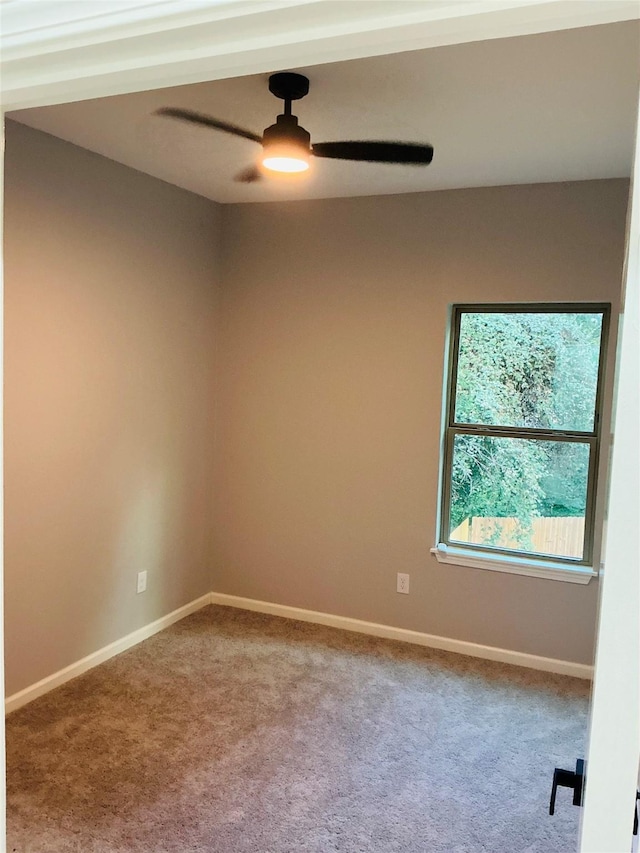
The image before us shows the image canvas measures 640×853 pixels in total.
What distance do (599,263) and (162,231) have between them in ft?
7.35

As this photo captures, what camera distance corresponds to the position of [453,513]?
3.79 metres

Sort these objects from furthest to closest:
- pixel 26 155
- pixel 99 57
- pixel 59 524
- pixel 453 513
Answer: pixel 453 513
pixel 59 524
pixel 26 155
pixel 99 57

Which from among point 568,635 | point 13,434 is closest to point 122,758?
point 13,434

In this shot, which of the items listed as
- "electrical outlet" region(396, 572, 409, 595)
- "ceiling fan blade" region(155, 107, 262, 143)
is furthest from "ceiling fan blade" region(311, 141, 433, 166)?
"electrical outlet" region(396, 572, 409, 595)

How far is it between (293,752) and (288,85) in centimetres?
244

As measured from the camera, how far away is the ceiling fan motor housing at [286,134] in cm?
217

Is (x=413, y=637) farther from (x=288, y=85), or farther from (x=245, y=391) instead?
(x=288, y=85)

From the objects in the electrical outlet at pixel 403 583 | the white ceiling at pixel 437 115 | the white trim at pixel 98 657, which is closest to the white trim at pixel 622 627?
the white ceiling at pixel 437 115

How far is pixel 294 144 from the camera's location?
2.18 m

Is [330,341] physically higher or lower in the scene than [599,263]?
lower

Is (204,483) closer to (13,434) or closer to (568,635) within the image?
(13,434)

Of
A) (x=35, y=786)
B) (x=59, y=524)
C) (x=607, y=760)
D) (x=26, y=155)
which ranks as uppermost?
(x=26, y=155)

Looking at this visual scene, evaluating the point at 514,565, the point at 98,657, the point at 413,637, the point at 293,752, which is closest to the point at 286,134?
the point at 293,752

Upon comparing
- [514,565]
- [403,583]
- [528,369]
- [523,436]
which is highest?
[528,369]
